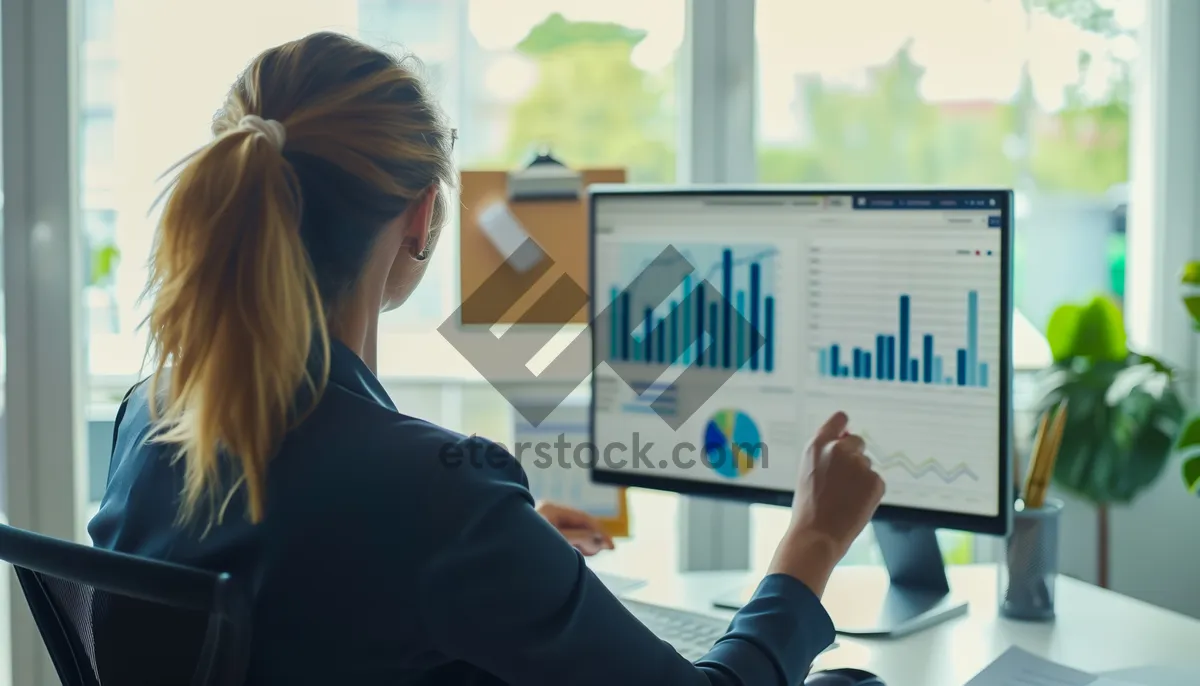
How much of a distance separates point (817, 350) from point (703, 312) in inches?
6.2

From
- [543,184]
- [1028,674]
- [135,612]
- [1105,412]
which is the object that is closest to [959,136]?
[1105,412]

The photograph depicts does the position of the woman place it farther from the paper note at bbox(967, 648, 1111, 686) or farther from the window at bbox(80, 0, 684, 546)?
the window at bbox(80, 0, 684, 546)

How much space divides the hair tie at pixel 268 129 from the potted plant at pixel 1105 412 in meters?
1.45

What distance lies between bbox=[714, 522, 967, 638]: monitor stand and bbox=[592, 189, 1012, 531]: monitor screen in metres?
0.11

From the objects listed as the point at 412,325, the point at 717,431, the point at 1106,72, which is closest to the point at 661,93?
the point at 412,325

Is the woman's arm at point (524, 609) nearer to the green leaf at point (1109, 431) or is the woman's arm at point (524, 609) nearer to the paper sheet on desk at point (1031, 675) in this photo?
the paper sheet on desk at point (1031, 675)

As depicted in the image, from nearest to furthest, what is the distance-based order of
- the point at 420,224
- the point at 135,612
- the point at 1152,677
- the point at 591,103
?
the point at 135,612 → the point at 420,224 → the point at 1152,677 → the point at 591,103

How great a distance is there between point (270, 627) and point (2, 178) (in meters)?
1.27

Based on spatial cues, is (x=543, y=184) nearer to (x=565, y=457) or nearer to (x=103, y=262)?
(x=565, y=457)

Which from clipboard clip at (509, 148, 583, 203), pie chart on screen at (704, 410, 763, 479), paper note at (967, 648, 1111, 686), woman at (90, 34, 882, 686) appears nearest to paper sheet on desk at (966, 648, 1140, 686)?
paper note at (967, 648, 1111, 686)

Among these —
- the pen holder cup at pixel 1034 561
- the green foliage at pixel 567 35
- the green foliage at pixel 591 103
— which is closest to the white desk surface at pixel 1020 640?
the pen holder cup at pixel 1034 561

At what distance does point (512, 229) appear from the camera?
1.80 metres

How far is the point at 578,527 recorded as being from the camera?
1418 mm

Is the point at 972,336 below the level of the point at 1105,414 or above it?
above
